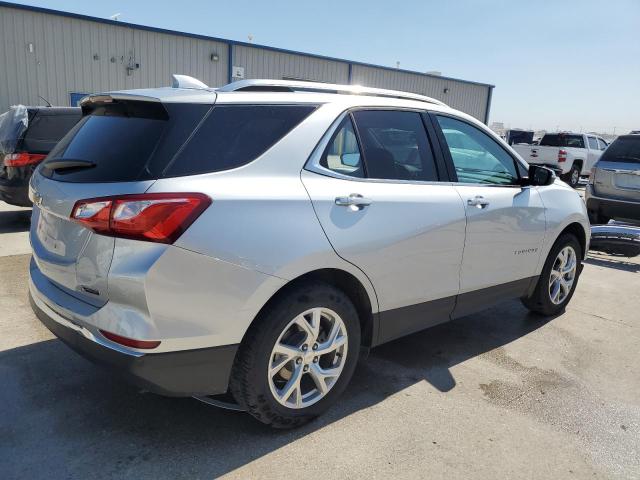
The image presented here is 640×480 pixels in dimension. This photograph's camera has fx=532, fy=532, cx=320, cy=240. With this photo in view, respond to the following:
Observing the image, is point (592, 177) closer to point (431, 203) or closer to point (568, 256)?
point (568, 256)

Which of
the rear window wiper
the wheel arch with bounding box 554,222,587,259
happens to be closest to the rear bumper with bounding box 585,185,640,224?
the wheel arch with bounding box 554,222,587,259

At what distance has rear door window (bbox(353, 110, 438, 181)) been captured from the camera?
3.13 m

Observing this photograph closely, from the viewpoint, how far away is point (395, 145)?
Result: 334 centimetres

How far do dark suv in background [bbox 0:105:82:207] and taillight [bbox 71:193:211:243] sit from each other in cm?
592

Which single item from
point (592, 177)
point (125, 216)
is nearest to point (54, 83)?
point (592, 177)

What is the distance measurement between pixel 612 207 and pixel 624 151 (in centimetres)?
107

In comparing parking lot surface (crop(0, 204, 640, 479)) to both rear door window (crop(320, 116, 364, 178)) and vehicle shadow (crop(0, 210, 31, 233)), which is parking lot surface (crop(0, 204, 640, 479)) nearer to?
rear door window (crop(320, 116, 364, 178))

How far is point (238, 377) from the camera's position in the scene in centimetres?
258

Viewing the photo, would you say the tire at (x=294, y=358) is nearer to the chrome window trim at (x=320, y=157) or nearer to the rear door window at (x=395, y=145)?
the chrome window trim at (x=320, y=157)

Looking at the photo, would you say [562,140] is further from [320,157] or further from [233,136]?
[233,136]

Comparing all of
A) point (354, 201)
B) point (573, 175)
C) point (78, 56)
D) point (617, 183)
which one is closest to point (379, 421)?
point (354, 201)

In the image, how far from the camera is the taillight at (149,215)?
2240 mm

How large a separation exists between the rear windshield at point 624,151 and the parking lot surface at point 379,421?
5.99m

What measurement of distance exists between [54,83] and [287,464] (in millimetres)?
14974
